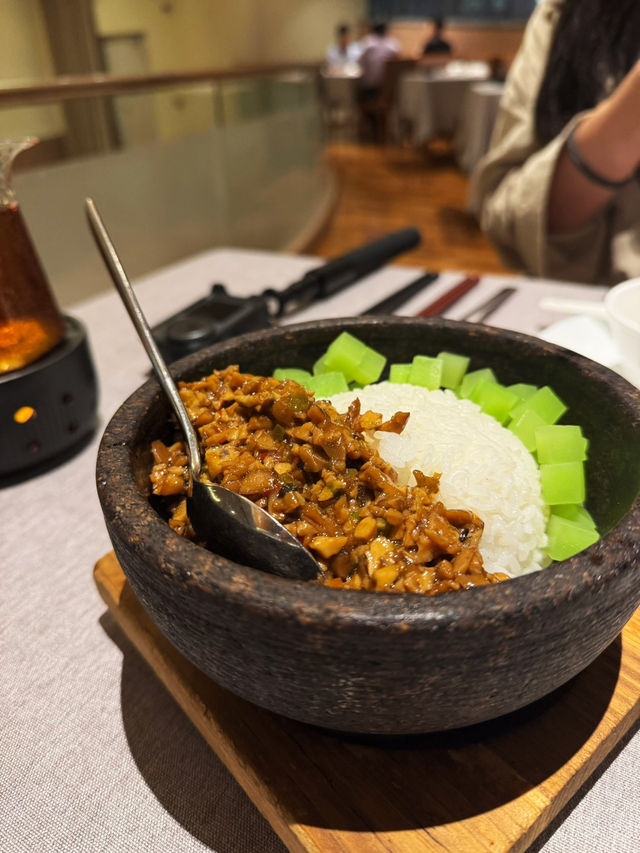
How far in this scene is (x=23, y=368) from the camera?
3.59ft

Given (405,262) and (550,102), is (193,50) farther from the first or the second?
(550,102)

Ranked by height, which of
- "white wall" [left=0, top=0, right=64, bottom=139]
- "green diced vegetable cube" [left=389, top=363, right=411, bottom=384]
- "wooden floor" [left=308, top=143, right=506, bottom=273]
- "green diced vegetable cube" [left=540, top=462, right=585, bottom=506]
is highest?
"white wall" [left=0, top=0, right=64, bottom=139]

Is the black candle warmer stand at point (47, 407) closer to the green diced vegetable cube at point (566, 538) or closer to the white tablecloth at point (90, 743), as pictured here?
the white tablecloth at point (90, 743)

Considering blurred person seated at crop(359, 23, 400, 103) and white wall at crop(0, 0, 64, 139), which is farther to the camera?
blurred person seated at crop(359, 23, 400, 103)

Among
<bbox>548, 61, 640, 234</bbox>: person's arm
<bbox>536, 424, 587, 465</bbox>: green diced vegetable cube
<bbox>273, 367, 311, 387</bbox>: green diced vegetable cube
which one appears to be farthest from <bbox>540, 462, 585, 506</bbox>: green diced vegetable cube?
<bbox>548, 61, 640, 234</bbox>: person's arm

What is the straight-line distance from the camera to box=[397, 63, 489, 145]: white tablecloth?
8.55 meters

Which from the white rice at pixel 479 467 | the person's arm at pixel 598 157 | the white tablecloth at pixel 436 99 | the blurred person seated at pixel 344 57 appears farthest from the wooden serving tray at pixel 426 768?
→ the blurred person seated at pixel 344 57

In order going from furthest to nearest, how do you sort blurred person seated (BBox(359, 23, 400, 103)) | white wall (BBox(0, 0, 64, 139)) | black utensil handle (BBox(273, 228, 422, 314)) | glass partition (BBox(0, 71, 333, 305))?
blurred person seated (BBox(359, 23, 400, 103)) → white wall (BBox(0, 0, 64, 139)) → glass partition (BBox(0, 71, 333, 305)) → black utensil handle (BBox(273, 228, 422, 314))

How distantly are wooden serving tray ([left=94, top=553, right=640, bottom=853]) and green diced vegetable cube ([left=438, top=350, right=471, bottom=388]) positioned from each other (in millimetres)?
444

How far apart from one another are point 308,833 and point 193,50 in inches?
355

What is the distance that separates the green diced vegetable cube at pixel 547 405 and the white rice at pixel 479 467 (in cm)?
5

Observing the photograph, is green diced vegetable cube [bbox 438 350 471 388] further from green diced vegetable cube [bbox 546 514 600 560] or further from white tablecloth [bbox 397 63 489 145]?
white tablecloth [bbox 397 63 489 145]

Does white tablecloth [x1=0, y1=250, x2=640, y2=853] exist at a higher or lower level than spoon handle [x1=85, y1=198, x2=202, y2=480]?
lower

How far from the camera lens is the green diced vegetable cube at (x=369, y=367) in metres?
0.96
